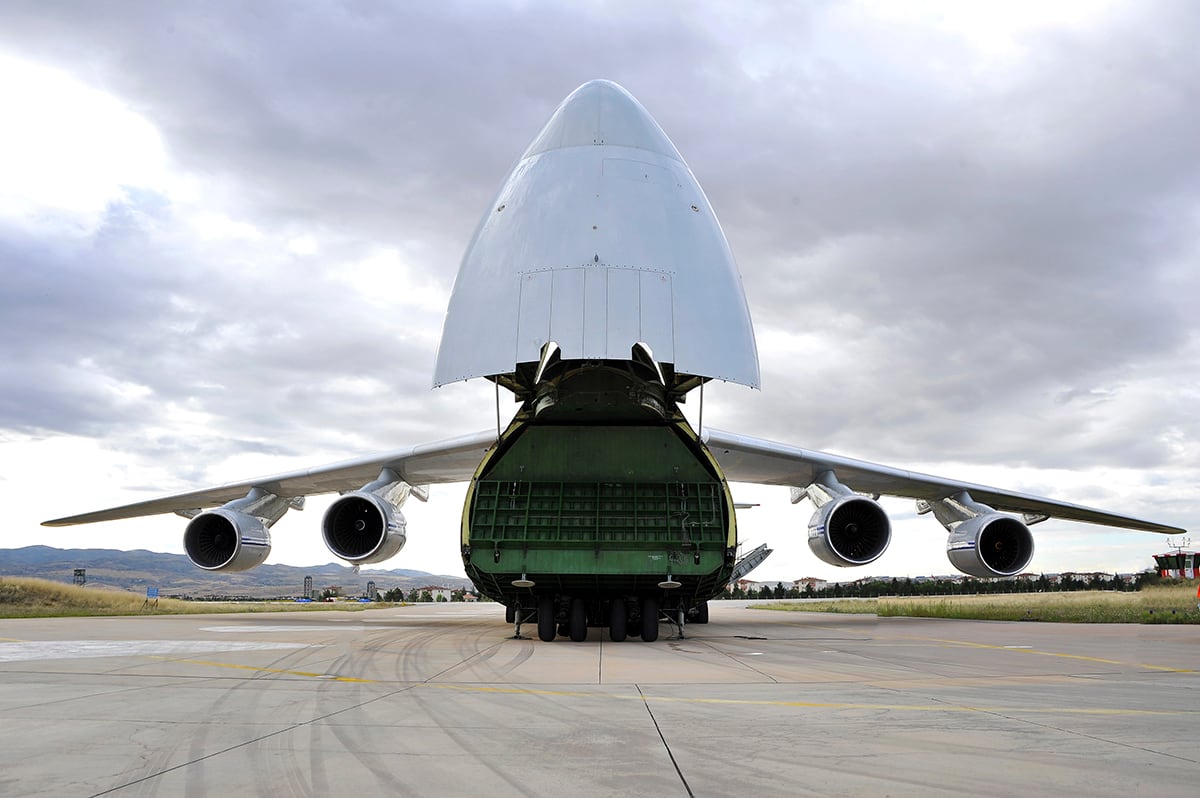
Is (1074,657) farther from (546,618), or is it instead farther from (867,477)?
(867,477)

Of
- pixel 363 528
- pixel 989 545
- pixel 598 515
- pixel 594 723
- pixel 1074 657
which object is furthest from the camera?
pixel 989 545

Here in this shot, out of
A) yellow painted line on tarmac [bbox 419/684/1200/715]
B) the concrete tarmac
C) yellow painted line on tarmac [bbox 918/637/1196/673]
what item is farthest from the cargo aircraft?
yellow painted line on tarmac [bbox 419/684/1200/715]

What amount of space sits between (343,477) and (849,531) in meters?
9.52

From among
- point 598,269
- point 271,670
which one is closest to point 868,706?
point 271,670

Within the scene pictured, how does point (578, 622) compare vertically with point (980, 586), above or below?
above

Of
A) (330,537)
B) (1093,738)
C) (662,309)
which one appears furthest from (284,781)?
(330,537)

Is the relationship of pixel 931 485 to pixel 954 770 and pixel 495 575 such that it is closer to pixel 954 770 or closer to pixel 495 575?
pixel 495 575

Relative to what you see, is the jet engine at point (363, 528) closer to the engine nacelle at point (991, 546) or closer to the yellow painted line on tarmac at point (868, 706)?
the yellow painted line on tarmac at point (868, 706)

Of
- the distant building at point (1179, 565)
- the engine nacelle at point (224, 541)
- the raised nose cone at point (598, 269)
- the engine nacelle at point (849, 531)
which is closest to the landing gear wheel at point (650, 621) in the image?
the raised nose cone at point (598, 269)

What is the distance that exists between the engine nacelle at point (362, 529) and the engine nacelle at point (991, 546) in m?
9.79

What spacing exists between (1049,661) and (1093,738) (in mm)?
4615

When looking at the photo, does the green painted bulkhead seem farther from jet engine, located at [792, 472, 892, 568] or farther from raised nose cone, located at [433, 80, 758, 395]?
jet engine, located at [792, 472, 892, 568]

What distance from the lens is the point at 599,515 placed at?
10.8 metres

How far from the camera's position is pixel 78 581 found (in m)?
24.0
